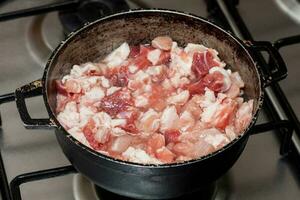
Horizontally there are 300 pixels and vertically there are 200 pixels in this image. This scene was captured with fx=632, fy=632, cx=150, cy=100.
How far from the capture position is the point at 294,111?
36.8 inches

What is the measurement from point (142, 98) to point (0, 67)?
0.96 feet

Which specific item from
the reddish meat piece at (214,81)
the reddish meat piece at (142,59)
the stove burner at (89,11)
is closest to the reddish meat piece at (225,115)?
the reddish meat piece at (214,81)

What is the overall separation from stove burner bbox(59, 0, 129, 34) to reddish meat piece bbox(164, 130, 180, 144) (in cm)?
28

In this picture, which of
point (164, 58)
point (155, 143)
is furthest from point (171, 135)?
point (164, 58)

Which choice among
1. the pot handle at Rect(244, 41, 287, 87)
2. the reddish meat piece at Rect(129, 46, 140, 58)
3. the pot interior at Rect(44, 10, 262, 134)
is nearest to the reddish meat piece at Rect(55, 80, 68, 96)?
the pot interior at Rect(44, 10, 262, 134)

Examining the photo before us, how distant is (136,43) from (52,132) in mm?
177

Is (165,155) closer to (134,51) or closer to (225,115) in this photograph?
(225,115)

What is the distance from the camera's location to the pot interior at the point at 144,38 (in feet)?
2.69

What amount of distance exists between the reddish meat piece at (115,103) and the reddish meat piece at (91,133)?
4cm

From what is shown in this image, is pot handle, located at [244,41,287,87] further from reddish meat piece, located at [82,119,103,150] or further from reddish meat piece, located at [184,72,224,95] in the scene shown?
reddish meat piece, located at [82,119,103,150]

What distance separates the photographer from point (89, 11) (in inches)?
39.4

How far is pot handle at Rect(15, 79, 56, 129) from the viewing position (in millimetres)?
716

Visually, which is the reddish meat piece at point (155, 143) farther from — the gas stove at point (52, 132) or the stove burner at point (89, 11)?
the stove burner at point (89, 11)

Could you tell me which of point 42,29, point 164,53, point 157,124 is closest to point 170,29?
point 164,53
